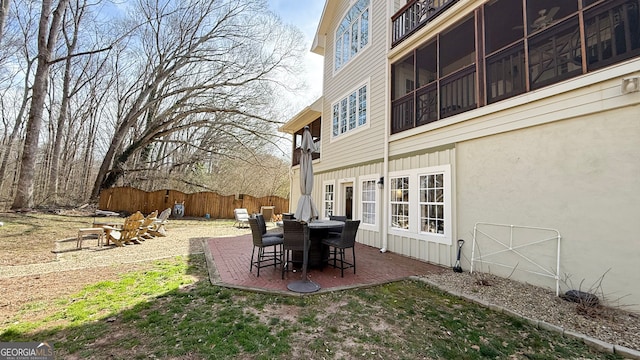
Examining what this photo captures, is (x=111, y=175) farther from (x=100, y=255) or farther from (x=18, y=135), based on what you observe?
(x=100, y=255)

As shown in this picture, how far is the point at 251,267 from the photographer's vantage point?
5371mm

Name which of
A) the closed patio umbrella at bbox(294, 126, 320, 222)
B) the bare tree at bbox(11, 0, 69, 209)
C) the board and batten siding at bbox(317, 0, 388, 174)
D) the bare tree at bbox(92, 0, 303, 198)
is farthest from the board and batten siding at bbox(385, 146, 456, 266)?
the bare tree at bbox(11, 0, 69, 209)

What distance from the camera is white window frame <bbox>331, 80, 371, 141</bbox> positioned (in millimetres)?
8414

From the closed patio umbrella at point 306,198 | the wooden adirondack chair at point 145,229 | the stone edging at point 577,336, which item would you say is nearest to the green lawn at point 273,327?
the stone edging at point 577,336

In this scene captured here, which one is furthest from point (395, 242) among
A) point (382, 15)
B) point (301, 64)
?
point (301, 64)

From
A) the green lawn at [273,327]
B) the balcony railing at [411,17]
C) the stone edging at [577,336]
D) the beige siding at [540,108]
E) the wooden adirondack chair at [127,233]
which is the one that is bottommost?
the green lawn at [273,327]

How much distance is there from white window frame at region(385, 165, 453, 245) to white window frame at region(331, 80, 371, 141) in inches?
90.4

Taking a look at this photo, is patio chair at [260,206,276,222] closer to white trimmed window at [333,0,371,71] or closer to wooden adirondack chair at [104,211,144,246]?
wooden adirondack chair at [104,211,144,246]

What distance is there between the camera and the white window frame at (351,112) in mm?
8414

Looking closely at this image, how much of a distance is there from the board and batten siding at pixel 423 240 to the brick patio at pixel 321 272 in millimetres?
190

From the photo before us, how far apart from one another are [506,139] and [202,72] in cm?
1784

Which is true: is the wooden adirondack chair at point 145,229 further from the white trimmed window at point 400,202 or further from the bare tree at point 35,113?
the white trimmed window at point 400,202

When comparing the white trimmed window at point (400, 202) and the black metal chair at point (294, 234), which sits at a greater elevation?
the white trimmed window at point (400, 202)

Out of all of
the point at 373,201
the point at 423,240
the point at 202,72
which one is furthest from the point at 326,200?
the point at 202,72
